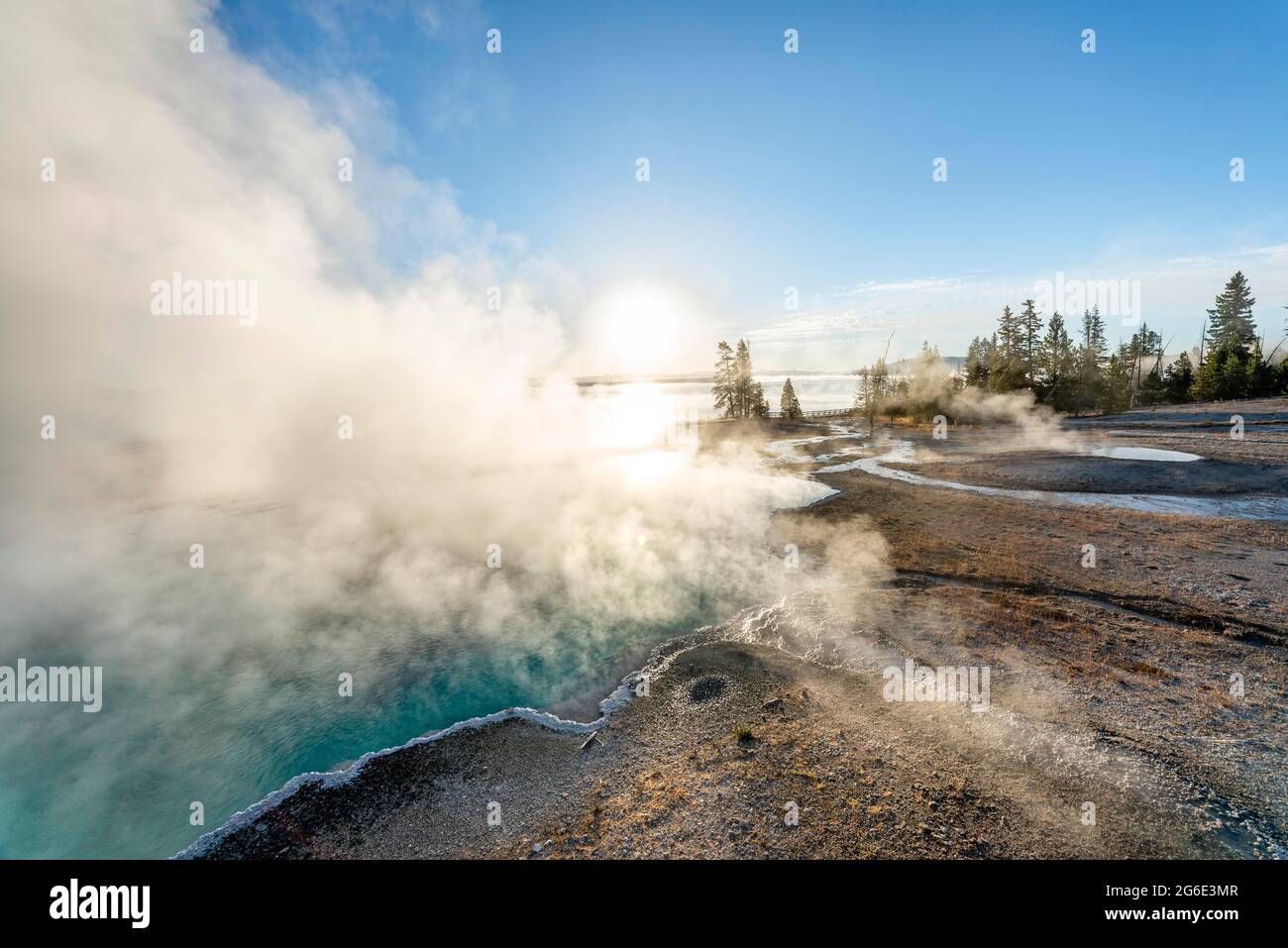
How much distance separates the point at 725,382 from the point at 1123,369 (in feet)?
184

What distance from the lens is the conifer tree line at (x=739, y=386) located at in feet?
228

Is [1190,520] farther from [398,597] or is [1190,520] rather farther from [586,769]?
[398,597]

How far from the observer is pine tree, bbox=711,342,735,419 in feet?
228

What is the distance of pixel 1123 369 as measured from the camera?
65.6 metres

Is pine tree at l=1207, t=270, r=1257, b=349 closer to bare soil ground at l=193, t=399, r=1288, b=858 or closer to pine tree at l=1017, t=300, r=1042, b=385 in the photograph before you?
pine tree at l=1017, t=300, r=1042, b=385

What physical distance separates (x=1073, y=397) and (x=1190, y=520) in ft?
171

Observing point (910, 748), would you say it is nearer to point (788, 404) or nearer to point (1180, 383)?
point (788, 404)
